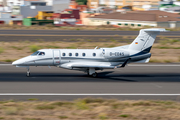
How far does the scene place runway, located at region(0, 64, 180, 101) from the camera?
52.3 ft

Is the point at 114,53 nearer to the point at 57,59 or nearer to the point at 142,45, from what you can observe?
the point at 142,45

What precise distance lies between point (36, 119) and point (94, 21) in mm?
86762

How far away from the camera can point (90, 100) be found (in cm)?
1416

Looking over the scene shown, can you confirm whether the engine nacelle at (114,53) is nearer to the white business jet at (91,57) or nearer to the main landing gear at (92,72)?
the white business jet at (91,57)

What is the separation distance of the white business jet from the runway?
1114 millimetres

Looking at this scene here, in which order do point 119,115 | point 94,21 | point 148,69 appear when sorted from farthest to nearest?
point 94,21
point 148,69
point 119,115

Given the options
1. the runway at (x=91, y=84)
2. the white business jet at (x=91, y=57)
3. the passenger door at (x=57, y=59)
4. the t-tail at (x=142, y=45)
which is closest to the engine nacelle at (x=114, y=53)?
the white business jet at (x=91, y=57)

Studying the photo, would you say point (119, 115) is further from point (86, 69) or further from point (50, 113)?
point (86, 69)

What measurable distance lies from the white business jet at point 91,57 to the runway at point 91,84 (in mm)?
1114

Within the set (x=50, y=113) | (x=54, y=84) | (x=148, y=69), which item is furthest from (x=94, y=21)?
(x=50, y=113)

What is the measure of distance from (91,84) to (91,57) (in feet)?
8.90

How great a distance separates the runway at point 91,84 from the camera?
52.3ft

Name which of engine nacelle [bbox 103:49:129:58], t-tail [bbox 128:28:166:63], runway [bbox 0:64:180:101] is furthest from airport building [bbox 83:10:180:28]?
engine nacelle [bbox 103:49:129:58]

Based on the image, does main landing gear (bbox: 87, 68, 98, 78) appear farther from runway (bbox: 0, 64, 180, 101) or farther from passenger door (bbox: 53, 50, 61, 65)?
passenger door (bbox: 53, 50, 61, 65)
